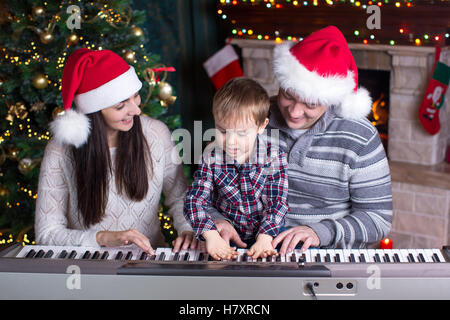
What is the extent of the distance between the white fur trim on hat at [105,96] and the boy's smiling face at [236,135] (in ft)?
1.30

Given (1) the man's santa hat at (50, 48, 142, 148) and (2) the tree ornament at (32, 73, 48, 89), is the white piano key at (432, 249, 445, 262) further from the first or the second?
(2) the tree ornament at (32, 73, 48, 89)

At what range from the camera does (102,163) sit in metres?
1.95

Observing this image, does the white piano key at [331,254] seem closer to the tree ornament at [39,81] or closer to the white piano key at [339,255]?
the white piano key at [339,255]

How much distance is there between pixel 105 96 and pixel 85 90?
0.07 m

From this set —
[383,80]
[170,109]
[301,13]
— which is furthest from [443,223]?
[170,109]

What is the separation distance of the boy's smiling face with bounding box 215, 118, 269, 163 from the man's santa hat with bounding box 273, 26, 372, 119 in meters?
0.23

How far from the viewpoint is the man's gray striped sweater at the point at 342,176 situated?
6.21ft

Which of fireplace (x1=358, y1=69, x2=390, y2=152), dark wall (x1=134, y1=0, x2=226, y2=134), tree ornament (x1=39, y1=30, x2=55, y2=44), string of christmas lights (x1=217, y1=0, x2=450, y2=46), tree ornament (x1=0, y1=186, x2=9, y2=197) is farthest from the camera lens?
dark wall (x1=134, y1=0, x2=226, y2=134)

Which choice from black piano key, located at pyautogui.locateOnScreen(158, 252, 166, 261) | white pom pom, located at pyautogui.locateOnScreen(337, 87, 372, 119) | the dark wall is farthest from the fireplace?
black piano key, located at pyautogui.locateOnScreen(158, 252, 166, 261)

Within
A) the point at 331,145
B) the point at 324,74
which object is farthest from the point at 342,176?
the point at 324,74

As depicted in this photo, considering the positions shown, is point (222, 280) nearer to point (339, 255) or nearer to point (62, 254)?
point (339, 255)

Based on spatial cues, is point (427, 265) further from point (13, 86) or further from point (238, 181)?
point (13, 86)

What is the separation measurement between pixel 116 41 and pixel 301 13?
1475 mm

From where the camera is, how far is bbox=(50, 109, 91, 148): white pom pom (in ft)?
6.15
